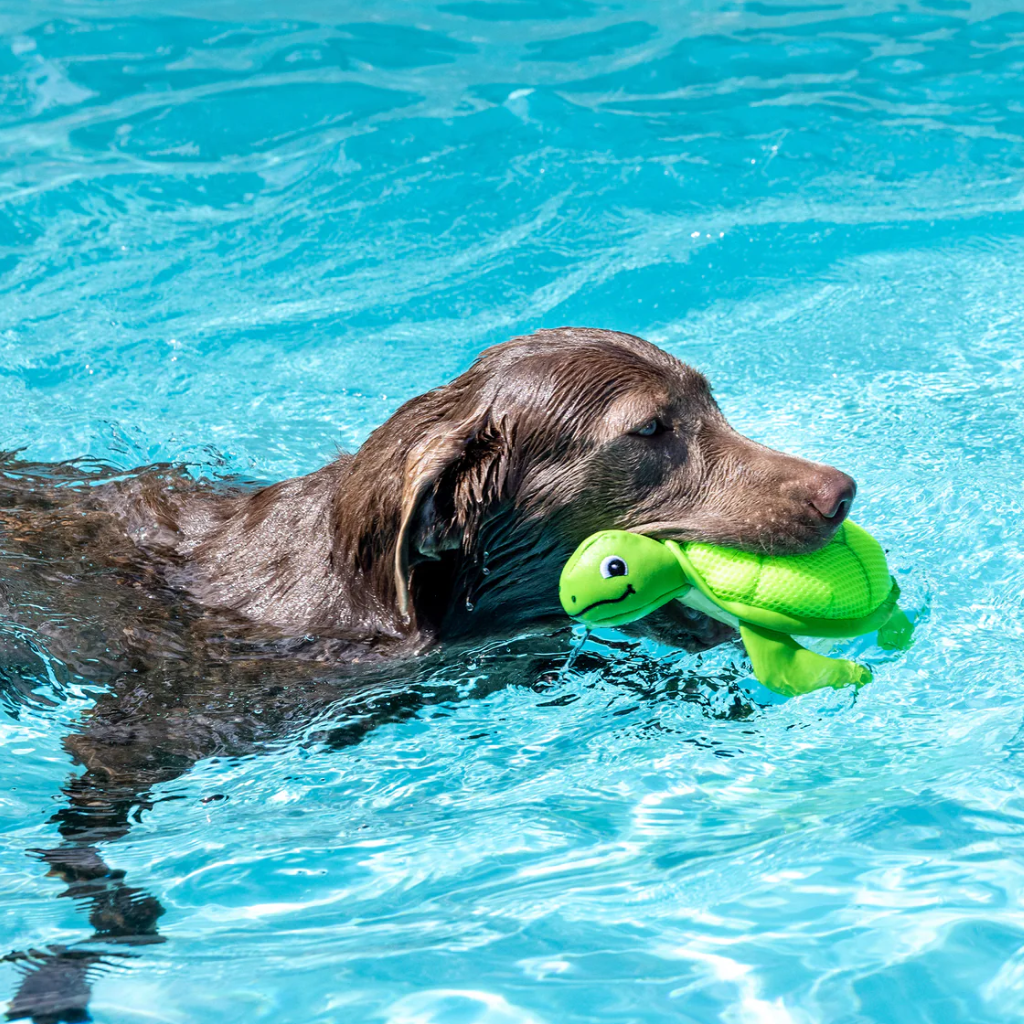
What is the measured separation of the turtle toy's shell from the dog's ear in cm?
74

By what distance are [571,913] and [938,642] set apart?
92.7 inches

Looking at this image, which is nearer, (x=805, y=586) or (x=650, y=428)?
(x=805, y=586)

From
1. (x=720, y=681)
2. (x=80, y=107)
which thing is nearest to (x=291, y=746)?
(x=720, y=681)

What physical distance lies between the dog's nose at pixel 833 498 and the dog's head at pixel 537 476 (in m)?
0.15

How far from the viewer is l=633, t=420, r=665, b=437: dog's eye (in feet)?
16.0

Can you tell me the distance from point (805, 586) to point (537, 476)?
1083 mm

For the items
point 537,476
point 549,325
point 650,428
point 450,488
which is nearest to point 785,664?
point 650,428

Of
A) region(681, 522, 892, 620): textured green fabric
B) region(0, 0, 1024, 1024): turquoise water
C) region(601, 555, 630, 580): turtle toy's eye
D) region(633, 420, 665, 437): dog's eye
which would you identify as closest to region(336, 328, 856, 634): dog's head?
region(633, 420, 665, 437): dog's eye

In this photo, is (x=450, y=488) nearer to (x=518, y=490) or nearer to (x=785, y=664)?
(x=518, y=490)

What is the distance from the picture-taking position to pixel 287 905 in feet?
14.5

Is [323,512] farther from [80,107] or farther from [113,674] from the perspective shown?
[80,107]

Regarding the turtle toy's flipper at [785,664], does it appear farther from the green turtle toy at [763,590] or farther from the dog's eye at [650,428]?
the dog's eye at [650,428]

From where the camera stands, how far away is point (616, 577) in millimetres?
4551

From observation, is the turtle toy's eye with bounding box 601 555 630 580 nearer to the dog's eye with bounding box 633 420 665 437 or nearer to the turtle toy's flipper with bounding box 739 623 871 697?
the turtle toy's flipper with bounding box 739 623 871 697
